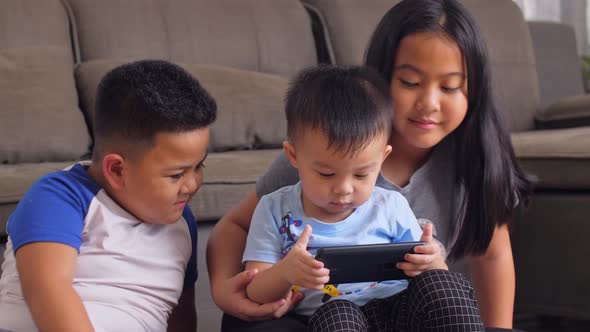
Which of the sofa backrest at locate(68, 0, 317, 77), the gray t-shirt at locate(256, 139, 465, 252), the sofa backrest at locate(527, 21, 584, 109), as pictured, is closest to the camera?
the gray t-shirt at locate(256, 139, 465, 252)

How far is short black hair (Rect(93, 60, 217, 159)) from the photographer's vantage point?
3.43 feet

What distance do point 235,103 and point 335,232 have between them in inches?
39.2

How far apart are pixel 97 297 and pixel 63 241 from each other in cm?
11

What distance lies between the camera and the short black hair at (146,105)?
1.05 m

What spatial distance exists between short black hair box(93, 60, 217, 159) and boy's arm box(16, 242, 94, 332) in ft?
0.63

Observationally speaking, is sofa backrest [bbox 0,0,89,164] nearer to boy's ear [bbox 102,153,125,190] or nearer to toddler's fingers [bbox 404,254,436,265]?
boy's ear [bbox 102,153,125,190]

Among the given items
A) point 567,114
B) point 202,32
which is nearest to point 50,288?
point 202,32

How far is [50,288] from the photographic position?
3.12 ft

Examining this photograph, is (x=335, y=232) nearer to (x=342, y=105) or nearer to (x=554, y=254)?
(x=342, y=105)

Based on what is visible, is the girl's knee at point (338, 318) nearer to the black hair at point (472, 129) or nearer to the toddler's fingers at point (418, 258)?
the toddler's fingers at point (418, 258)

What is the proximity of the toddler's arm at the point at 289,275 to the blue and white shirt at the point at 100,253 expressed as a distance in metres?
0.16

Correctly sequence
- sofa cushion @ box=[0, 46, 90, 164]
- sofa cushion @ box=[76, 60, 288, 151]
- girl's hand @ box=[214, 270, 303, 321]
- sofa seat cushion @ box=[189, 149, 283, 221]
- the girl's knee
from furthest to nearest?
sofa cushion @ box=[76, 60, 288, 151] < sofa cushion @ box=[0, 46, 90, 164] < sofa seat cushion @ box=[189, 149, 283, 221] < girl's hand @ box=[214, 270, 303, 321] < the girl's knee

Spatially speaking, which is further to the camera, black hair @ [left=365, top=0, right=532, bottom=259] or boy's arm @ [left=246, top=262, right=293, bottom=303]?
black hair @ [left=365, top=0, right=532, bottom=259]

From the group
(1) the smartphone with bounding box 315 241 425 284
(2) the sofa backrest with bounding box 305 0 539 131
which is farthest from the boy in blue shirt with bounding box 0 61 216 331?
(2) the sofa backrest with bounding box 305 0 539 131
